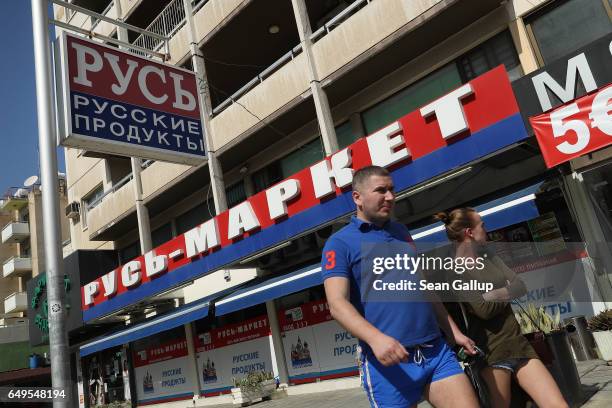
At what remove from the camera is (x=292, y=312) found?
490 inches

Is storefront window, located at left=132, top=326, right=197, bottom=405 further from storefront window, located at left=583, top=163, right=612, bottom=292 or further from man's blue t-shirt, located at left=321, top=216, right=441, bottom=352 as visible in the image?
man's blue t-shirt, located at left=321, top=216, right=441, bottom=352

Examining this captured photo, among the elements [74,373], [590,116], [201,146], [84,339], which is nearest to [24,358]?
[74,373]

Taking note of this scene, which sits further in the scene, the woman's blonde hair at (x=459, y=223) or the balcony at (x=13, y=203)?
the balcony at (x=13, y=203)

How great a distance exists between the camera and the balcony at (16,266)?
40281mm

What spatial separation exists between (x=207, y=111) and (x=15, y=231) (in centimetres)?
3568

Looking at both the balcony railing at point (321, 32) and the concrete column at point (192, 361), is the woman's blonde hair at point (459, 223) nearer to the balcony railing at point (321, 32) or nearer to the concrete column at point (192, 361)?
the balcony railing at point (321, 32)

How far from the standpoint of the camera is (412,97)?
1072 cm

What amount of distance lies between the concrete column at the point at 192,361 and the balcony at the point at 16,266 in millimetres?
31676

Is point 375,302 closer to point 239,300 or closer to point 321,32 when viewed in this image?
point 239,300

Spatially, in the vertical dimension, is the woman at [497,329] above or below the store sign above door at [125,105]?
below

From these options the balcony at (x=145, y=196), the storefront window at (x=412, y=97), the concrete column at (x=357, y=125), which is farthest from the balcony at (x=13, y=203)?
the storefront window at (x=412, y=97)

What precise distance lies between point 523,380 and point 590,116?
500 cm

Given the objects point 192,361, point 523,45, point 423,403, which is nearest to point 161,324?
point 192,361

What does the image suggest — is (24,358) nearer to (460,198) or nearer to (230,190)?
(230,190)
